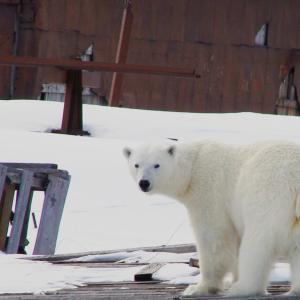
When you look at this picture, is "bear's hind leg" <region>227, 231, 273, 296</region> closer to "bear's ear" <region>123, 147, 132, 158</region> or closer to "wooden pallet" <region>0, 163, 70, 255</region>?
"bear's ear" <region>123, 147, 132, 158</region>

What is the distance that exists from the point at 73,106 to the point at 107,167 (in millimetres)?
1422

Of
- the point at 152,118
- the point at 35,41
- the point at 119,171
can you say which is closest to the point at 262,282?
the point at 119,171

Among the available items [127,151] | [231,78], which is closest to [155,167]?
[127,151]

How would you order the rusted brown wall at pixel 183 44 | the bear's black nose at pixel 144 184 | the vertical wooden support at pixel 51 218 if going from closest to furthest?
the bear's black nose at pixel 144 184
the vertical wooden support at pixel 51 218
the rusted brown wall at pixel 183 44

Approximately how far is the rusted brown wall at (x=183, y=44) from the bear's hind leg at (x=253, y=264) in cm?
1549

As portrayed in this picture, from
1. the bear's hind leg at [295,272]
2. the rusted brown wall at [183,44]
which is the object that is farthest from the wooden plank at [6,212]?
the rusted brown wall at [183,44]

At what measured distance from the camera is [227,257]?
6805 millimetres

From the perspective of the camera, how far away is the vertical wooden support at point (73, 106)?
1523 cm

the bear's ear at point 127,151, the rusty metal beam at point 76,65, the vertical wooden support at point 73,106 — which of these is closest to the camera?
the bear's ear at point 127,151

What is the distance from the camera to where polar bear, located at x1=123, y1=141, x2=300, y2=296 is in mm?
6262

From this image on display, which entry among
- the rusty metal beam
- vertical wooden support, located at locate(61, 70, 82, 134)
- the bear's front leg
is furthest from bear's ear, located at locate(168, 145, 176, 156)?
vertical wooden support, located at locate(61, 70, 82, 134)

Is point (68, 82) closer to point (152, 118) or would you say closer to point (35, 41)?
point (152, 118)

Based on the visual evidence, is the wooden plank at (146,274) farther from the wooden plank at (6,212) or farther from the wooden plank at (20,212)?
the wooden plank at (6,212)

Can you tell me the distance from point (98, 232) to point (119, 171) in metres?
1.84
